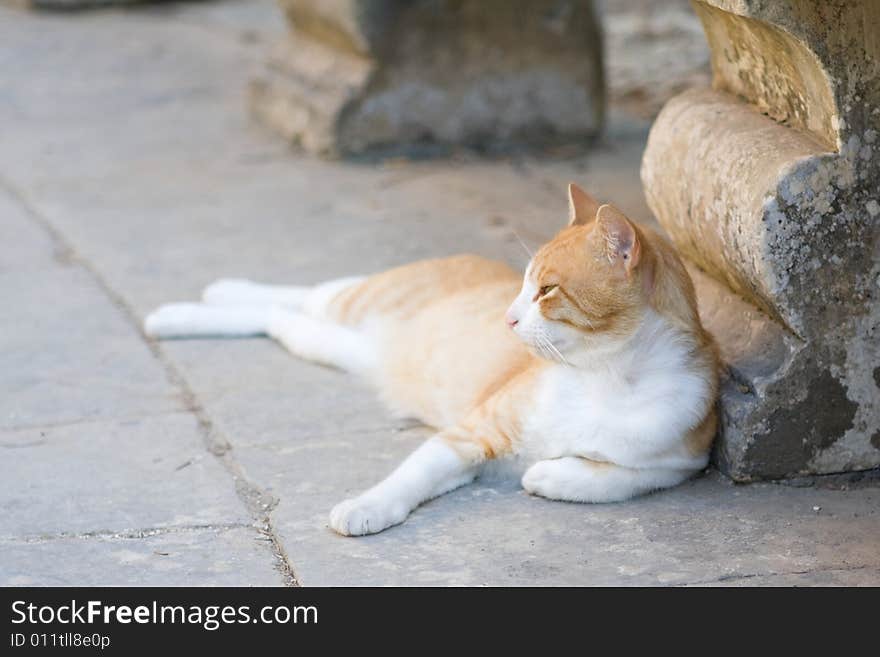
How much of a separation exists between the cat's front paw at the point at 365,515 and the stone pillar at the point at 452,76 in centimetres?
323

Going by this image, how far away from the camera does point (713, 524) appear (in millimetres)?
2980

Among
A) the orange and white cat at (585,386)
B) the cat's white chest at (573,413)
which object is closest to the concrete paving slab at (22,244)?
the orange and white cat at (585,386)

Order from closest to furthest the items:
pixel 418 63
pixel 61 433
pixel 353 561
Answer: pixel 353 561, pixel 61 433, pixel 418 63

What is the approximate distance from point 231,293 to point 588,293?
1.72m

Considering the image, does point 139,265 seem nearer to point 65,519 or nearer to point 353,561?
point 65,519

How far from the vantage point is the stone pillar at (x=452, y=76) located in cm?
590

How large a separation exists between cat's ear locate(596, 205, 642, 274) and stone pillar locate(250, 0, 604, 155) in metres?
3.17

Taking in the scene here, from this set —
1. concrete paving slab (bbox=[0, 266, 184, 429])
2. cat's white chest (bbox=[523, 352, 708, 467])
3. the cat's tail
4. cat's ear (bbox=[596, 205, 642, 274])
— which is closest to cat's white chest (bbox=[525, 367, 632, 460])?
cat's white chest (bbox=[523, 352, 708, 467])

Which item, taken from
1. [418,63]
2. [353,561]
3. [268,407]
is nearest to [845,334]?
[353,561]

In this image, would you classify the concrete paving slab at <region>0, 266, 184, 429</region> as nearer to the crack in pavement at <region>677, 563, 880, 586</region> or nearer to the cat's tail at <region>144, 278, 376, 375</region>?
the cat's tail at <region>144, 278, 376, 375</region>

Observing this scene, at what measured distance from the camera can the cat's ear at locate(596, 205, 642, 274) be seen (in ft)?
9.39

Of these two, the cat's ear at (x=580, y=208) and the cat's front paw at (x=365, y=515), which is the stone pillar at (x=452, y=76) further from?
the cat's front paw at (x=365, y=515)

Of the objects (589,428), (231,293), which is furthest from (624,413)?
(231,293)

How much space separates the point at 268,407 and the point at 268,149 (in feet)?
9.56
